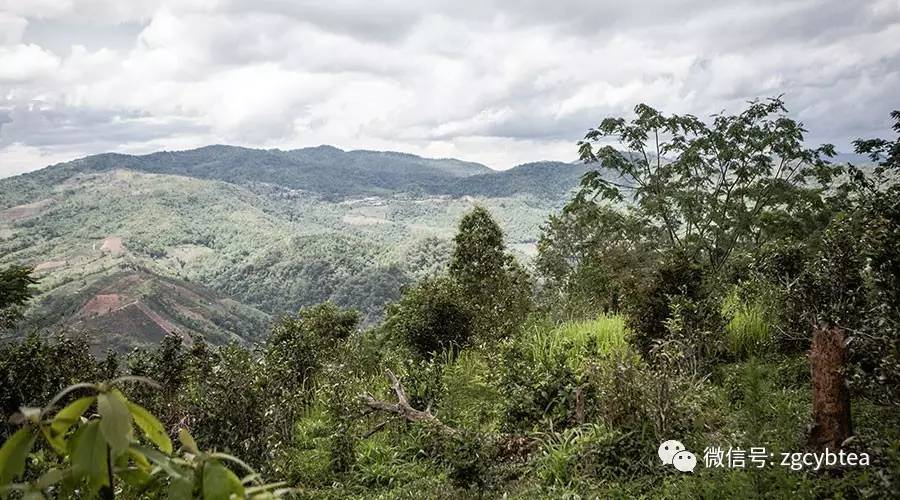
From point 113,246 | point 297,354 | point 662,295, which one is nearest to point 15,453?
point 662,295

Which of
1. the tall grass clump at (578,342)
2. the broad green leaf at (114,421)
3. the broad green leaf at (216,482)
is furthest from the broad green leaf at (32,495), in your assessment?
the tall grass clump at (578,342)

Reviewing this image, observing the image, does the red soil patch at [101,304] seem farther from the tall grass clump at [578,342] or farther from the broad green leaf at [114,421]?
the broad green leaf at [114,421]

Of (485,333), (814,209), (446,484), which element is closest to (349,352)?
(485,333)

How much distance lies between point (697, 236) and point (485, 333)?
745cm

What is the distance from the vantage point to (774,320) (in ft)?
22.0

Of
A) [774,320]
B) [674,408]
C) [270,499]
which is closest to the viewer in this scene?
[270,499]

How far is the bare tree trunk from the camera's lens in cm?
368

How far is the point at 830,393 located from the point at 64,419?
408 centimetres

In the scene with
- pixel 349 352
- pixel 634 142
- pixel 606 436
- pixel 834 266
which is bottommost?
pixel 349 352

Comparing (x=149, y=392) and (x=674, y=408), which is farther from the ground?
(x=674, y=408)

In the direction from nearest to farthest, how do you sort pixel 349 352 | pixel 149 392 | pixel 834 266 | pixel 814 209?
pixel 834 266 → pixel 149 392 → pixel 349 352 → pixel 814 209

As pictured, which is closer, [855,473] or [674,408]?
[855,473]

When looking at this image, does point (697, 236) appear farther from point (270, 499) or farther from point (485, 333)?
point (270, 499)

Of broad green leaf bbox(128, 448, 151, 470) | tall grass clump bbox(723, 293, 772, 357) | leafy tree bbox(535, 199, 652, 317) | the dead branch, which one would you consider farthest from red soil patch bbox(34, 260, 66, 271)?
broad green leaf bbox(128, 448, 151, 470)
